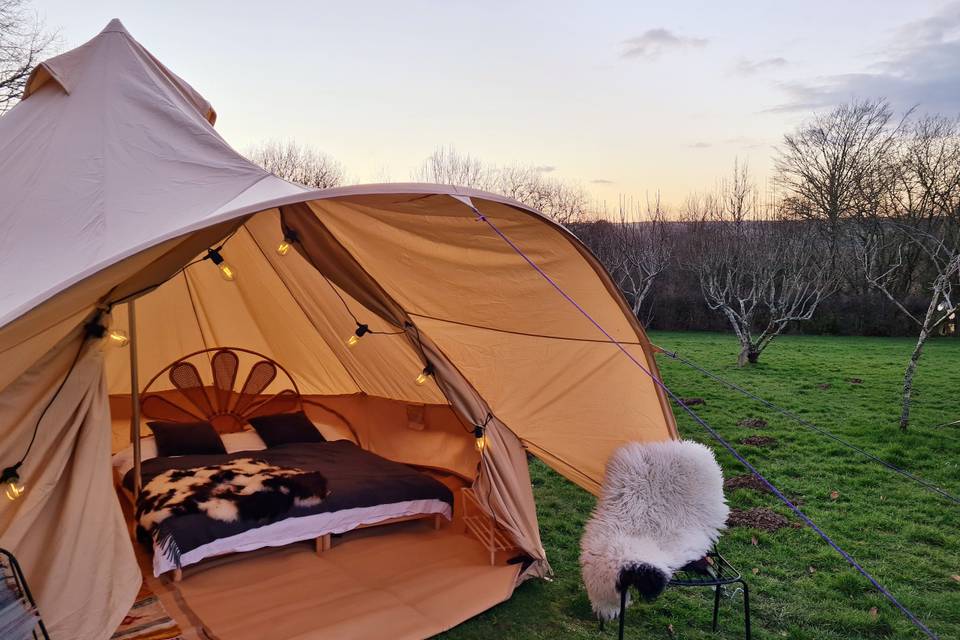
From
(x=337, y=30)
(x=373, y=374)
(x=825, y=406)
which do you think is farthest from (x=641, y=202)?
(x=373, y=374)

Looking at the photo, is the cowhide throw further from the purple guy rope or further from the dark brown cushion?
the purple guy rope

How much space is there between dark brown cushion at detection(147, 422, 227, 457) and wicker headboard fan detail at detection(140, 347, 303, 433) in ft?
1.53

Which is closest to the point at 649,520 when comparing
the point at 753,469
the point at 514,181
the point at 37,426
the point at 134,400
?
the point at 753,469

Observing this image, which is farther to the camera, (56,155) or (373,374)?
(373,374)

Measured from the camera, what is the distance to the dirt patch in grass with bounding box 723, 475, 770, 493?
5211 mm

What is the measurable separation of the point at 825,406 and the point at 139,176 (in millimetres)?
8038

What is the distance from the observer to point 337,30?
301 inches

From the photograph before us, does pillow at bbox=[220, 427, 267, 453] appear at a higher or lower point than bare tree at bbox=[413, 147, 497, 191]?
lower

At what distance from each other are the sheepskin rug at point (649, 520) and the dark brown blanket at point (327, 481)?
1.37 meters

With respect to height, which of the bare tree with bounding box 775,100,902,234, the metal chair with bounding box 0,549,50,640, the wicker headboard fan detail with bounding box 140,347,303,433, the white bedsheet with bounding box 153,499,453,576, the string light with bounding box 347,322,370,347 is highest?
the bare tree with bounding box 775,100,902,234

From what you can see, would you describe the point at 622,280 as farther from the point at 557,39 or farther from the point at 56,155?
the point at 56,155

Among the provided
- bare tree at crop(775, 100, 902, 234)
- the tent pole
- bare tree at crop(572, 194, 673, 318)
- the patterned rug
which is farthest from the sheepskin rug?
bare tree at crop(775, 100, 902, 234)

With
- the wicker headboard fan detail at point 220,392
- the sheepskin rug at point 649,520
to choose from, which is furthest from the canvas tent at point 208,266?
the sheepskin rug at point 649,520

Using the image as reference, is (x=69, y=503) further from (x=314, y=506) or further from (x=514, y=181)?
(x=514, y=181)
